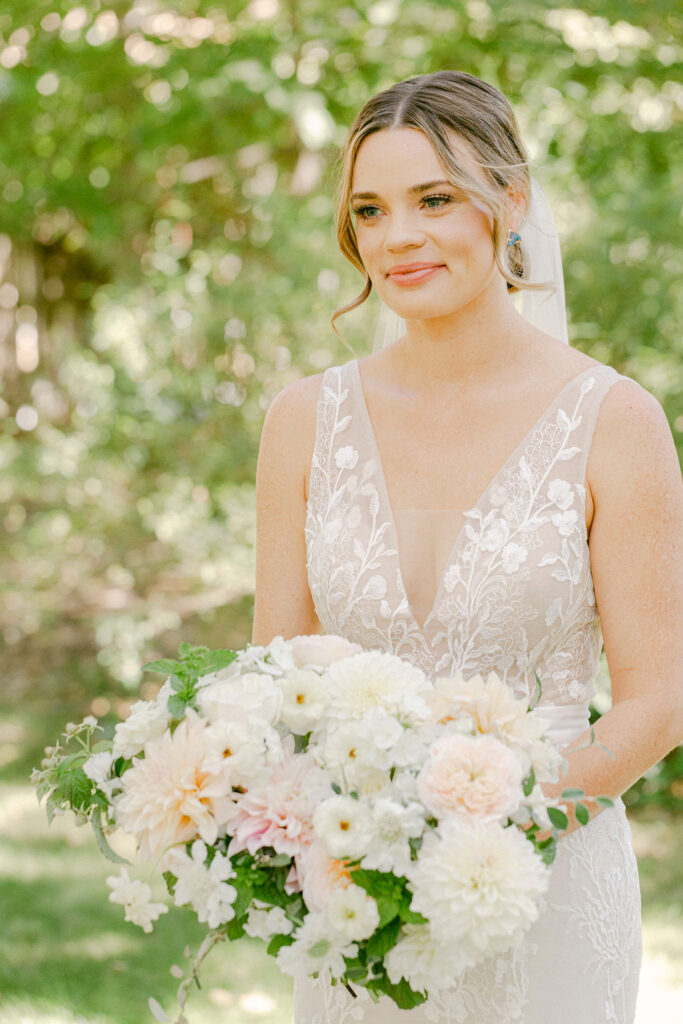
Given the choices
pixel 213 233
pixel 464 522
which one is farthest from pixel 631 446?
pixel 213 233

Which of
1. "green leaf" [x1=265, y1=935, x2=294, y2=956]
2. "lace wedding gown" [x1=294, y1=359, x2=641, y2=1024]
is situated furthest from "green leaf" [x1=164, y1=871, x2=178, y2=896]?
"lace wedding gown" [x1=294, y1=359, x2=641, y2=1024]

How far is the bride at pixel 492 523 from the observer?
2203 millimetres

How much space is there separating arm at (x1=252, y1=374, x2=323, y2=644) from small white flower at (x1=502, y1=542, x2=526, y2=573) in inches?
18.6

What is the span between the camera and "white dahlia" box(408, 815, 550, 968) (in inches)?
58.6

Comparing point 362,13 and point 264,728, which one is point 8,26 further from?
point 264,728

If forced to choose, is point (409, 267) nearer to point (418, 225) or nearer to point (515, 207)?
point (418, 225)

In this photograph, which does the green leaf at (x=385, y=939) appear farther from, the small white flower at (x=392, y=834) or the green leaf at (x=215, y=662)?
the green leaf at (x=215, y=662)

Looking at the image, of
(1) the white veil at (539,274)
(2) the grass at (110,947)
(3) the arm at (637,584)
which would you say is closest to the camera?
(3) the arm at (637,584)

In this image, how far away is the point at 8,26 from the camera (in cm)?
555

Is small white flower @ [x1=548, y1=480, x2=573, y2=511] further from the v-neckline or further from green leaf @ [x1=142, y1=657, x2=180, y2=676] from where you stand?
green leaf @ [x1=142, y1=657, x2=180, y2=676]

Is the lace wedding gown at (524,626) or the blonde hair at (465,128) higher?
the blonde hair at (465,128)

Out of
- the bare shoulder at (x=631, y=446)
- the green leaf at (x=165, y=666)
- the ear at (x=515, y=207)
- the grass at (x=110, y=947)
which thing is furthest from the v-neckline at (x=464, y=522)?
the grass at (x=110, y=947)

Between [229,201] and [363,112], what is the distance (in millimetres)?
4930

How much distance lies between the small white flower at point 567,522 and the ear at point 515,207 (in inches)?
25.1
